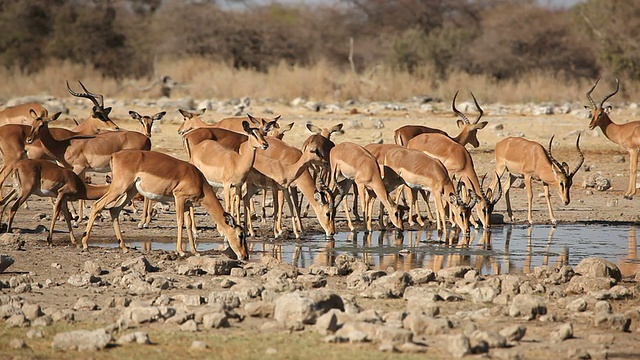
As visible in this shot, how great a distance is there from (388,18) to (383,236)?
3820 cm

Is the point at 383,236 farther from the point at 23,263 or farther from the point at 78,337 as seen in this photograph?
the point at 78,337

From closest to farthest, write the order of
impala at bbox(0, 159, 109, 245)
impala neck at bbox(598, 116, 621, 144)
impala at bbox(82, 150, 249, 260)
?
impala at bbox(82, 150, 249, 260) → impala at bbox(0, 159, 109, 245) → impala neck at bbox(598, 116, 621, 144)

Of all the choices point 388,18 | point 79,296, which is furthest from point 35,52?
point 79,296

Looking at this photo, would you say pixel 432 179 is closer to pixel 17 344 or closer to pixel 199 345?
pixel 199 345

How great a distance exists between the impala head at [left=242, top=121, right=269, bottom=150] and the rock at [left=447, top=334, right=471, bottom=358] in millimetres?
6249

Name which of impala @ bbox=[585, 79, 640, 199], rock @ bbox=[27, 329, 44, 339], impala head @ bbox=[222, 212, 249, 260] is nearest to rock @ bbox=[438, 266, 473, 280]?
impala head @ bbox=[222, 212, 249, 260]

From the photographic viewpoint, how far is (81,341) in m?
7.06

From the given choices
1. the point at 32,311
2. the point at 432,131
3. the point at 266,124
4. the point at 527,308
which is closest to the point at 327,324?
the point at 527,308

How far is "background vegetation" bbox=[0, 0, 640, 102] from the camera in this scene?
3344 centimetres

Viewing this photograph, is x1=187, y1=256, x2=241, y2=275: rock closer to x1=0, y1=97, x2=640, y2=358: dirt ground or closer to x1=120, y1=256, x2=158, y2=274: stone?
x1=0, y1=97, x2=640, y2=358: dirt ground

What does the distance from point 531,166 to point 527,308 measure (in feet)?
27.1

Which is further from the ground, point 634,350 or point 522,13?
point 522,13

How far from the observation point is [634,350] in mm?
7609

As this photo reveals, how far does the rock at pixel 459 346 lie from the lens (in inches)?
277
